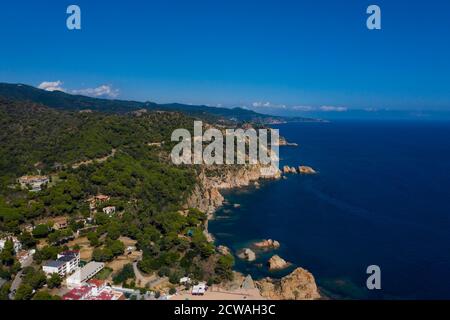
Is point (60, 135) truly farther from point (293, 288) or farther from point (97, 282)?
point (293, 288)

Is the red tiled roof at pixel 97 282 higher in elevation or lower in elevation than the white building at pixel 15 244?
lower

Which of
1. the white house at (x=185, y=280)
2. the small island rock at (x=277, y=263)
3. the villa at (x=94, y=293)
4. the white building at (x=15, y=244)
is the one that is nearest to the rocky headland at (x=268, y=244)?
the small island rock at (x=277, y=263)

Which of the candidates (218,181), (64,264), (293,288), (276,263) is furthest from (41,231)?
(218,181)

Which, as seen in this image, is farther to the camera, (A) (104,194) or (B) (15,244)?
(A) (104,194)

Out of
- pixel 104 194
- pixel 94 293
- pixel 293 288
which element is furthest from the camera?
pixel 104 194

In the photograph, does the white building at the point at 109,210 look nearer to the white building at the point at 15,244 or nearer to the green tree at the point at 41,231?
the green tree at the point at 41,231

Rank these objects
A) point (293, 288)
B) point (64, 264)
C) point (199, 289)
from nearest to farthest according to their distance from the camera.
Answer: point (199, 289), point (64, 264), point (293, 288)

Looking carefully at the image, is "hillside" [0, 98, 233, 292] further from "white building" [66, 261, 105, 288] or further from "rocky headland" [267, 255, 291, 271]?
"rocky headland" [267, 255, 291, 271]
